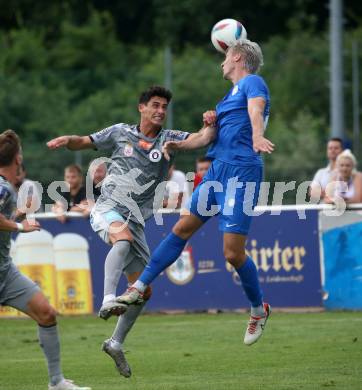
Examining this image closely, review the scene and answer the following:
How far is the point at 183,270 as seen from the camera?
653 inches

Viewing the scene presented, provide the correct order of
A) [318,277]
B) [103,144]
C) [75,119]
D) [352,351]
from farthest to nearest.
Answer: [75,119]
[318,277]
[352,351]
[103,144]

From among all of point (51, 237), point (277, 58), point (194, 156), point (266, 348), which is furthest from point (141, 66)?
point (266, 348)

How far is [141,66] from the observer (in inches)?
2083

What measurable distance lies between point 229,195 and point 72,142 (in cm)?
148

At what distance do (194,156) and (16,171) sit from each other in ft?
58.0

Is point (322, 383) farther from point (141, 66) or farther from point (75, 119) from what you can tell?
point (141, 66)

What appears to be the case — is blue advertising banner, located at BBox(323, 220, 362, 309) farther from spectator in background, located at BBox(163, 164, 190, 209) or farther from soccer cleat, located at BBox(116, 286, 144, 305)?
soccer cleat, located at BBox(116, 286, 144, 305)

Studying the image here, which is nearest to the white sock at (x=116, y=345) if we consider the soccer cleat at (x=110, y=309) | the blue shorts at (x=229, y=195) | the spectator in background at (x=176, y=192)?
the soccer cleat at (x=110, y=309)

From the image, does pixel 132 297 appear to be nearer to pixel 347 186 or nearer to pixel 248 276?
pixel 248 276

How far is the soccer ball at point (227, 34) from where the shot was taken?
10.4m

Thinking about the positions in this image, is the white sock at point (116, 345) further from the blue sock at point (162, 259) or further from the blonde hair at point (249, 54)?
the blonde hair at point (249, 54)

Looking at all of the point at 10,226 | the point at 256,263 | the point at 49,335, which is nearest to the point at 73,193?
the point at 256,263

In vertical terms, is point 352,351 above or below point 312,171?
below

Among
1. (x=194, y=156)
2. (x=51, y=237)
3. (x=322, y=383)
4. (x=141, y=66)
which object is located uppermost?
(x=141, y=66)
